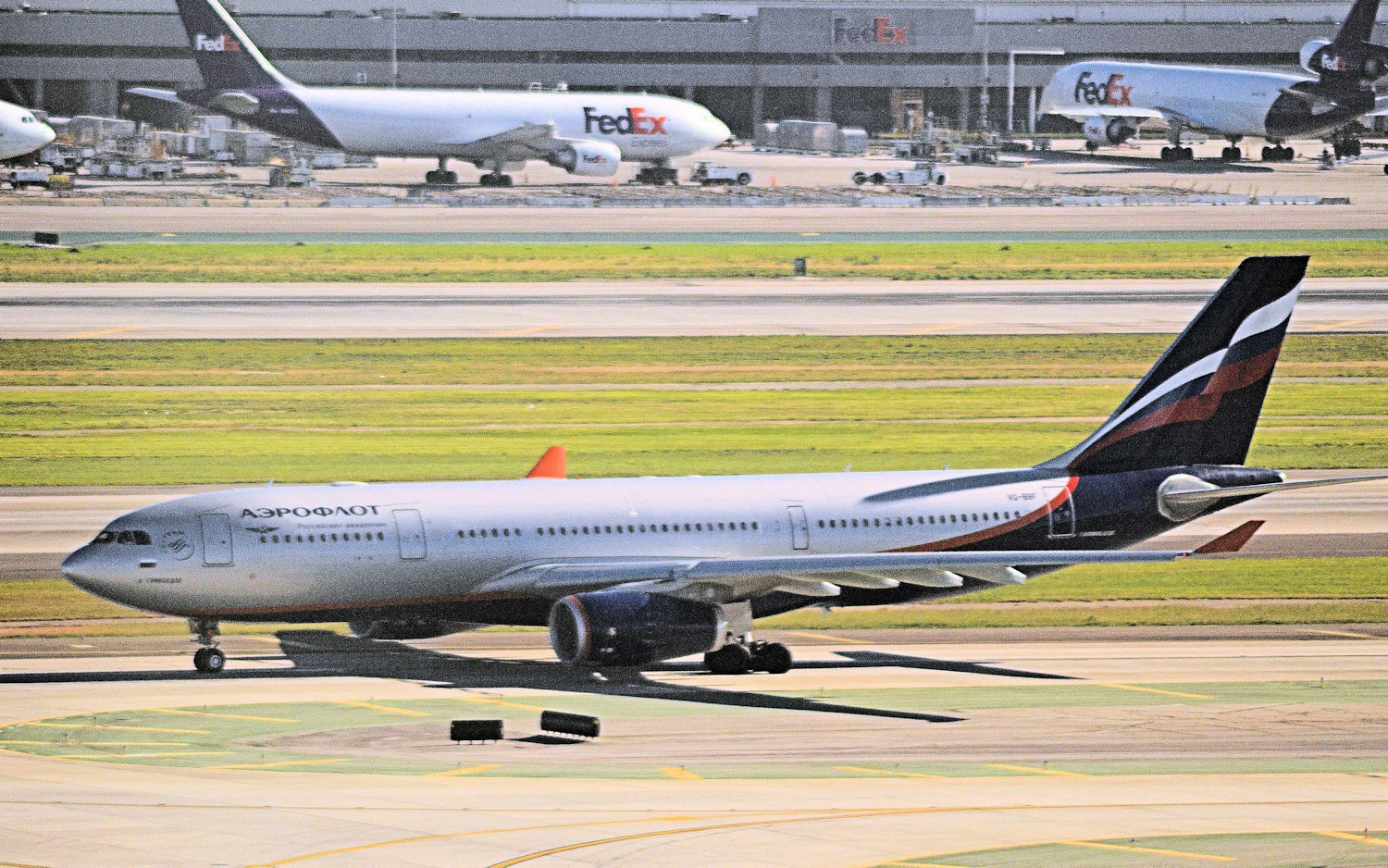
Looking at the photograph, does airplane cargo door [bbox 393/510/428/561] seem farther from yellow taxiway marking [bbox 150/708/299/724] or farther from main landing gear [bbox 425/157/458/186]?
main landing gear [bbox 425/157/458/186]

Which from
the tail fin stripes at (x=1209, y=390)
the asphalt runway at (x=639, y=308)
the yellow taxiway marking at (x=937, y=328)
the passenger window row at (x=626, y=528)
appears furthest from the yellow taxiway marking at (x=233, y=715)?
the yellow taxiway marking at (x=937, y=328)

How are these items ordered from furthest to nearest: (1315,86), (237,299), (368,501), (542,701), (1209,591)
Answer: (1315,86) → (237,299) → (1209,591) → (368,501) → (542,701)

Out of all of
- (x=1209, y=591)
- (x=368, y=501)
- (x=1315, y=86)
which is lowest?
(x=1209, y=591)

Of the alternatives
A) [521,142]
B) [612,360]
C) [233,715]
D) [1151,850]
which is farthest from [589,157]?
[1151,850]

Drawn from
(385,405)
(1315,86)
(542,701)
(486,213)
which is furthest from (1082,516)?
Answer: (1315,86)

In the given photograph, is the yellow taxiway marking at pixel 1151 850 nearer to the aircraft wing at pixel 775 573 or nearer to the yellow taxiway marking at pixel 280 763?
the aircraft wing at pixel 775 573

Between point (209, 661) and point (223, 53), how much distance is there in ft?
419

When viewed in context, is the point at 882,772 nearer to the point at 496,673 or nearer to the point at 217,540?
the point at 496,673

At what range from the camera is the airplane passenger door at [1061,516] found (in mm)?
50584

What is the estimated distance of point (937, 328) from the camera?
10944cm

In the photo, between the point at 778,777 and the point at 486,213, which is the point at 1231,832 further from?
the point at 486,213

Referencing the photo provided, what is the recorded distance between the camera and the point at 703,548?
157 ft

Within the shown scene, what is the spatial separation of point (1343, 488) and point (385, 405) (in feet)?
121

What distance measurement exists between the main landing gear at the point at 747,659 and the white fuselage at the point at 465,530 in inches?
94.3
